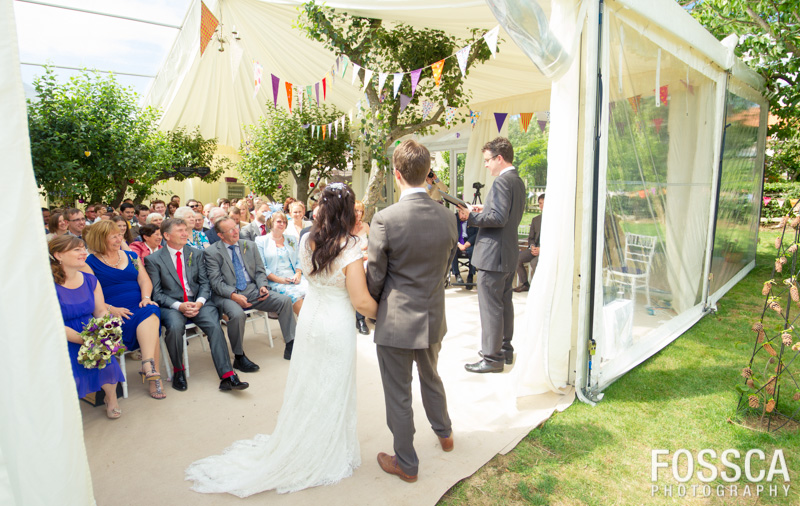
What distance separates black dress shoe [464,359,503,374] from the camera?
3.42 meters

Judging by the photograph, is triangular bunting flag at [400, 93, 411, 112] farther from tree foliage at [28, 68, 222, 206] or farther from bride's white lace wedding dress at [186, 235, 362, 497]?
bride's white lace wedding dress at [186, 235, 362, 497]

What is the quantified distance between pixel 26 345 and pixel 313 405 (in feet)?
4.13

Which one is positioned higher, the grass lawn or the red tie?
the red tie

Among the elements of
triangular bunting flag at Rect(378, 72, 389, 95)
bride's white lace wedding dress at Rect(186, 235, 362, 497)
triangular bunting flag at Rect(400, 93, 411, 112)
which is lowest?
bride's white lace wedding dress at Rect(186, 235, 362, 497)

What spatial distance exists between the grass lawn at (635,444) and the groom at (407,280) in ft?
1.69

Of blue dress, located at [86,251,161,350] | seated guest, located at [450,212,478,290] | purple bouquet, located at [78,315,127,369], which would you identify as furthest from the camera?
seated guest, located at [450,212,478,290]

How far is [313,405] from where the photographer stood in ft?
6.95

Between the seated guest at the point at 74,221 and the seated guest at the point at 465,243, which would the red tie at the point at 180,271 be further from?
the seated guest at the point at 465,243

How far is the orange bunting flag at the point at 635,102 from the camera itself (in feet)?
10.2

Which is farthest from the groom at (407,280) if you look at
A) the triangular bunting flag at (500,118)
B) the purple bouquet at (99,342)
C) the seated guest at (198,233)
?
the triangular bunting flag at (500,118)

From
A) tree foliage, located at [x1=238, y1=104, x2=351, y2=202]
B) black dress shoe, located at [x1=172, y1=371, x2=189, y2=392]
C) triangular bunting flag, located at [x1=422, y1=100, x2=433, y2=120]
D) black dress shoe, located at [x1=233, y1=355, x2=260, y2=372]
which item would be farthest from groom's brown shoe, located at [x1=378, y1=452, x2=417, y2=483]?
tree foliage, located at [x1=238, y1=104, x2=351, y2=202]

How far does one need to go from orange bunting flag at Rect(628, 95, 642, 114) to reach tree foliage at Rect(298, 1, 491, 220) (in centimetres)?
239

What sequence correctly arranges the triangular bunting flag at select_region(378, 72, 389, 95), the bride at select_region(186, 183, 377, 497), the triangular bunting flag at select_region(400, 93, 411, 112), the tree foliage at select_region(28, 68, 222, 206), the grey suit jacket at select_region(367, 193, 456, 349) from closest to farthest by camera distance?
the grey suit jacket at select_region(367, 193, 456, 349)
the bride at select_region(186, 183, 377, 497)
the tree foliage at select_region(28, 68, 222, 206)
the triangular bunting flag at select_region(378, 72, 389, 95)
the triangular bunting flag at select_region(400, 93, 411, 112)

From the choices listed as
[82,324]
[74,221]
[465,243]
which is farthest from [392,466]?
[74,221]
